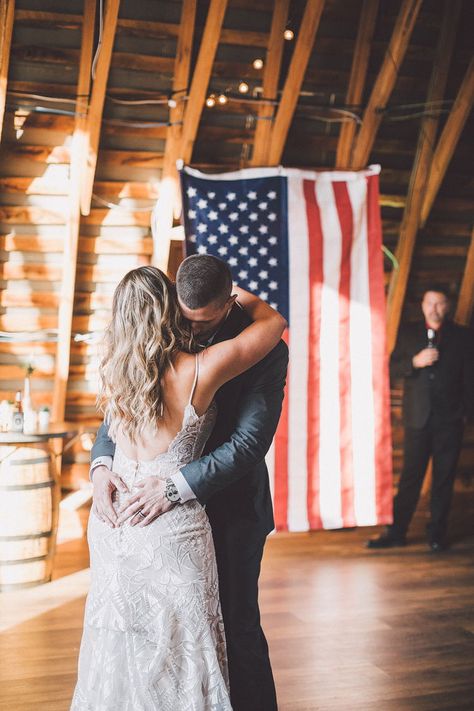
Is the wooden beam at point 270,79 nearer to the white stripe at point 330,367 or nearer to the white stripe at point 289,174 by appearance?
the white stripe at point 289,174

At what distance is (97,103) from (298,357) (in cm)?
208

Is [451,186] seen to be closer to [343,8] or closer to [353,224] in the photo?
[353,224]

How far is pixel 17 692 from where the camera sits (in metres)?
3.39

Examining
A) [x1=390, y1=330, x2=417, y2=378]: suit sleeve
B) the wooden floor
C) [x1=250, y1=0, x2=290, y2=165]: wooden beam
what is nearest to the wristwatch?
the wooden floor

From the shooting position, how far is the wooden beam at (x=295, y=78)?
4.88 metres

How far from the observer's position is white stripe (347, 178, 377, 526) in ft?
18.9

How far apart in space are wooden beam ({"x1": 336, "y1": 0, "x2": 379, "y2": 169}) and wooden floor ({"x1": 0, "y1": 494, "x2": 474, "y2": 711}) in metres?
2.68

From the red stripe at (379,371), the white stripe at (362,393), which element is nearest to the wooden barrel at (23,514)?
the white stripe at (362,393)

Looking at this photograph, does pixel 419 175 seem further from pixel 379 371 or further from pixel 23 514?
pixel 23 514

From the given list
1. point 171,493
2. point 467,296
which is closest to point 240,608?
point 171,493

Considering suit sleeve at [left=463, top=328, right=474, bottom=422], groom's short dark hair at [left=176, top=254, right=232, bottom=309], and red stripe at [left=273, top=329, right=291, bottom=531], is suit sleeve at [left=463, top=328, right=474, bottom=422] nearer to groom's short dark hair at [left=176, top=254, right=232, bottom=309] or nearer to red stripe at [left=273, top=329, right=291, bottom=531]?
red stripe at [left=273, top=329, right=291, bottom=531]

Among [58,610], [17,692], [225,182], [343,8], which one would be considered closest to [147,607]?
[17,692]

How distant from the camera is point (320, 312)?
5723 millimetres

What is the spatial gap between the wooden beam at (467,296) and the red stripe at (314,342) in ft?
4.18
